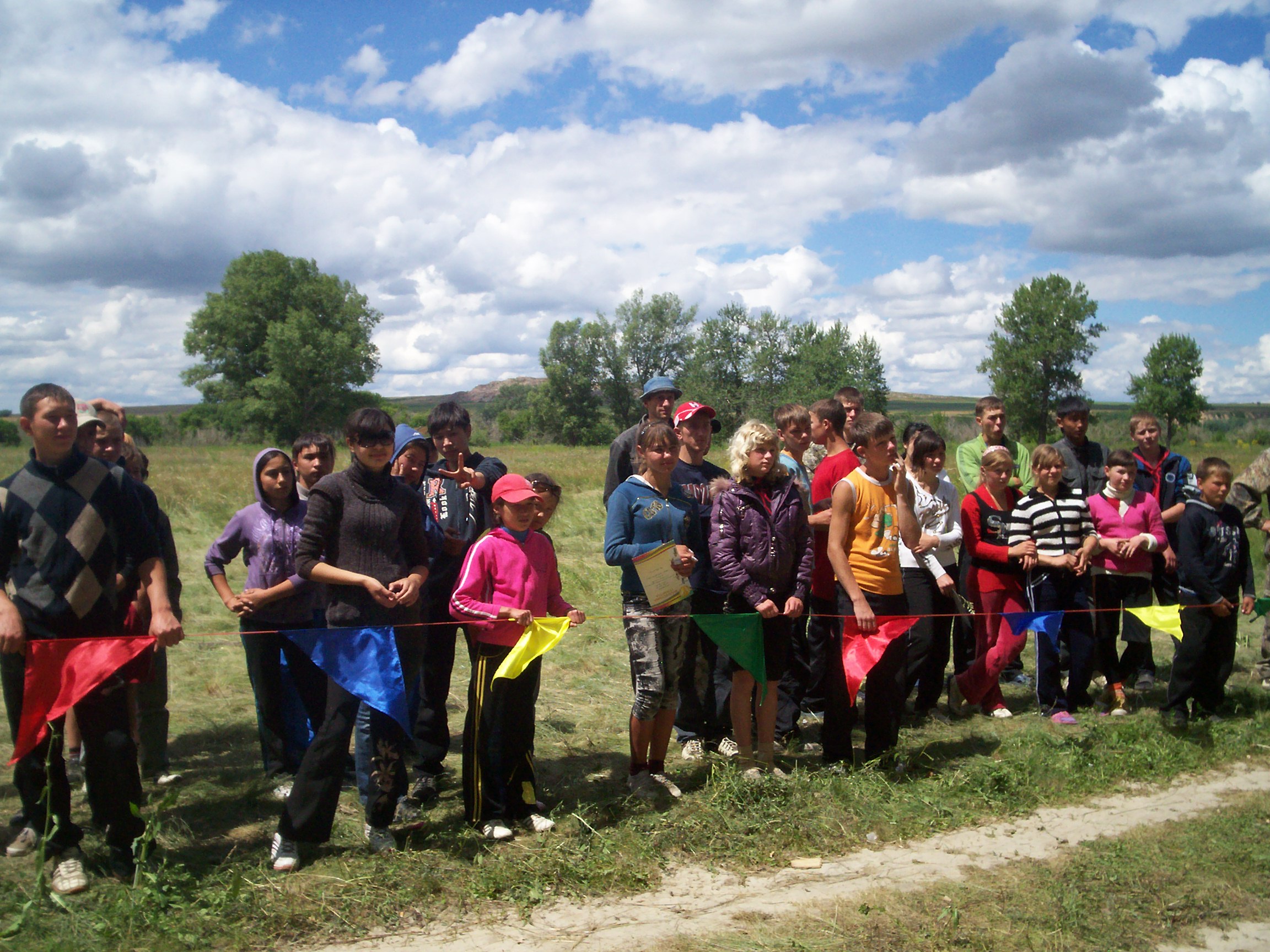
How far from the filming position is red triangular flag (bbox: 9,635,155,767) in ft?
12.5

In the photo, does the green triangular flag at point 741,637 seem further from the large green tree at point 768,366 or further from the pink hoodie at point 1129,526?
the large green tree at point 768,366

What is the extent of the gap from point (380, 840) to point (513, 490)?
1.83m

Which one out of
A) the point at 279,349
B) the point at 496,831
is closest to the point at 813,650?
the point at 496,831

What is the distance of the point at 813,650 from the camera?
230 inches

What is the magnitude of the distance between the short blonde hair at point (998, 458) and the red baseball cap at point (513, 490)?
3.90 m

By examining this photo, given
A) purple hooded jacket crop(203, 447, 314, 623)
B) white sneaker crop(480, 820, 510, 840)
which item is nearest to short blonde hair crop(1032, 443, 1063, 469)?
white sneaker crop(480, 820, 510, 840)

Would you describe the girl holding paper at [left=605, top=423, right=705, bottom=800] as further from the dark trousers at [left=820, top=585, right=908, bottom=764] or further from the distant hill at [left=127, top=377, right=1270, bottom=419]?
the distant hill at [left=127, top=377, right=1270, bottom=419]

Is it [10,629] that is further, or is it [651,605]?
[651,605]

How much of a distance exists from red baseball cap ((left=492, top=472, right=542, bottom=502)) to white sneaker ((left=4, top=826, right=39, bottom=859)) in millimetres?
2714

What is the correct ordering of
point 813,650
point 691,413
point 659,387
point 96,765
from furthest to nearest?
point 659,387 < point 813,650 < point 691,413 < point 96,765

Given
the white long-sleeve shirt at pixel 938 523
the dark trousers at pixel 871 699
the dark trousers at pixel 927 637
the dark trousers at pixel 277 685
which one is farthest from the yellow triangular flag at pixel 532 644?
the white long-sleeve shirt at pixel 938 523

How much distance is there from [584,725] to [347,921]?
3059mm

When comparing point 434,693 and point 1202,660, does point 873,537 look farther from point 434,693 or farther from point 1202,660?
point 1202,660

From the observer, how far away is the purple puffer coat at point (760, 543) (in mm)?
5031
